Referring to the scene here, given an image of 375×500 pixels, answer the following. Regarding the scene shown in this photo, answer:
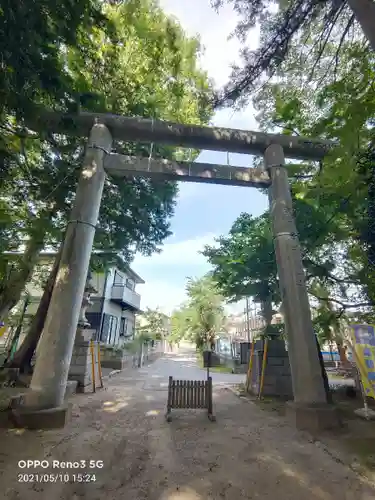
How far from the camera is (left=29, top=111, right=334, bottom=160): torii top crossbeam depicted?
5906 millimetres

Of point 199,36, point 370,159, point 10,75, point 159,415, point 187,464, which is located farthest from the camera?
point 199,36

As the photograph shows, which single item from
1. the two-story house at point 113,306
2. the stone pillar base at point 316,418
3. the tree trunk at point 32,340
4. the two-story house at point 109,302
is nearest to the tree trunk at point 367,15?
the stone pillar base at point 316,418

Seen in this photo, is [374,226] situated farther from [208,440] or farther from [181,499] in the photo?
[181,499]

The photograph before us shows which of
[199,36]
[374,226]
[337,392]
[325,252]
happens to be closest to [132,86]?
[199,36]

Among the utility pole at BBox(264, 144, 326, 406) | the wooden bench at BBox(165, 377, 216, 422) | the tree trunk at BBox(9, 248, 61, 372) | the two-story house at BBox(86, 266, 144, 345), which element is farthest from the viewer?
the two-story house at BBox(86, 266, 144, 345)

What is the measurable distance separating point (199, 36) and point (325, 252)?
8.20 meters

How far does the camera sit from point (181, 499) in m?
2.25

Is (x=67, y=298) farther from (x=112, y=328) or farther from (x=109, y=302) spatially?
(x=112, y=328)

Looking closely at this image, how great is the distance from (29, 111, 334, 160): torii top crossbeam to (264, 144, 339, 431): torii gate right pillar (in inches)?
14.7

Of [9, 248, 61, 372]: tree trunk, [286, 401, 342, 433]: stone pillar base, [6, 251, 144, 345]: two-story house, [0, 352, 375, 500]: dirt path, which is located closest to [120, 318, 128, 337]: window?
[6, 251, 144, 345]: two-story house

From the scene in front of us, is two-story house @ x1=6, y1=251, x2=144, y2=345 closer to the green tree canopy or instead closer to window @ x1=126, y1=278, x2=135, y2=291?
window @ x1=126, y1=278, x2=135, y2=291

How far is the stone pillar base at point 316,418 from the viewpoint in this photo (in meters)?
4.16

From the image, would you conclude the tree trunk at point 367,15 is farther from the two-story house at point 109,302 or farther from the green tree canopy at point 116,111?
the two-story house at point 109,302

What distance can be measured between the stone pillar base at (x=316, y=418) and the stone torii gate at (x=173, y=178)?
0.06 ft
